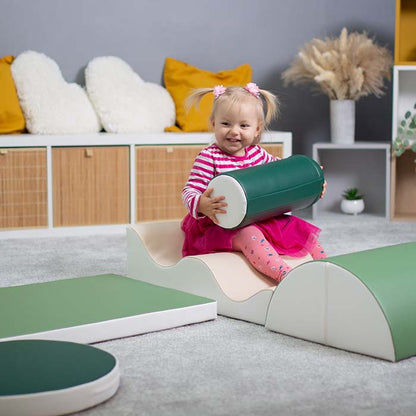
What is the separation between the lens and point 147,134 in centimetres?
348

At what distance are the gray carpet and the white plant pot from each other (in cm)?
201

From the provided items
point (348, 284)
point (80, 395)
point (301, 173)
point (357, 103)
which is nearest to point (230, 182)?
point (301, 173)

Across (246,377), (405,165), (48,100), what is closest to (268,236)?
(246,377)

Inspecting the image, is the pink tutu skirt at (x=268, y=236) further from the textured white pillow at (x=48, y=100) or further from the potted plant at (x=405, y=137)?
the potted plant at (x=405, y=137)

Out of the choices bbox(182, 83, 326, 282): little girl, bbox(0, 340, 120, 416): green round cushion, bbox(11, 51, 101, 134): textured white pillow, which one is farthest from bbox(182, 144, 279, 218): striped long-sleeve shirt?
bbox(11, 51, 101, 134): textured white pillow

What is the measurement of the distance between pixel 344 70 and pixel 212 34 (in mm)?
684

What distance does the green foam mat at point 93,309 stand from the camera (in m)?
1.79

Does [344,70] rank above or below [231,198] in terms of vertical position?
above

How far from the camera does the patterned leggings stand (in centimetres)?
211

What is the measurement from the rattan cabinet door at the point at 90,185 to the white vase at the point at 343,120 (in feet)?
3.43

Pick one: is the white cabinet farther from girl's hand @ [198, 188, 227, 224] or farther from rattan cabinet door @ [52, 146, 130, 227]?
girl's hand @ [198, 188, 227, 224]

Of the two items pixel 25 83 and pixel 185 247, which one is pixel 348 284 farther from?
pixel 25 83

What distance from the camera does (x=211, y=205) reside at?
2.16 m

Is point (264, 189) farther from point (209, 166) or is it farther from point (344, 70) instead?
point (344, 70)
